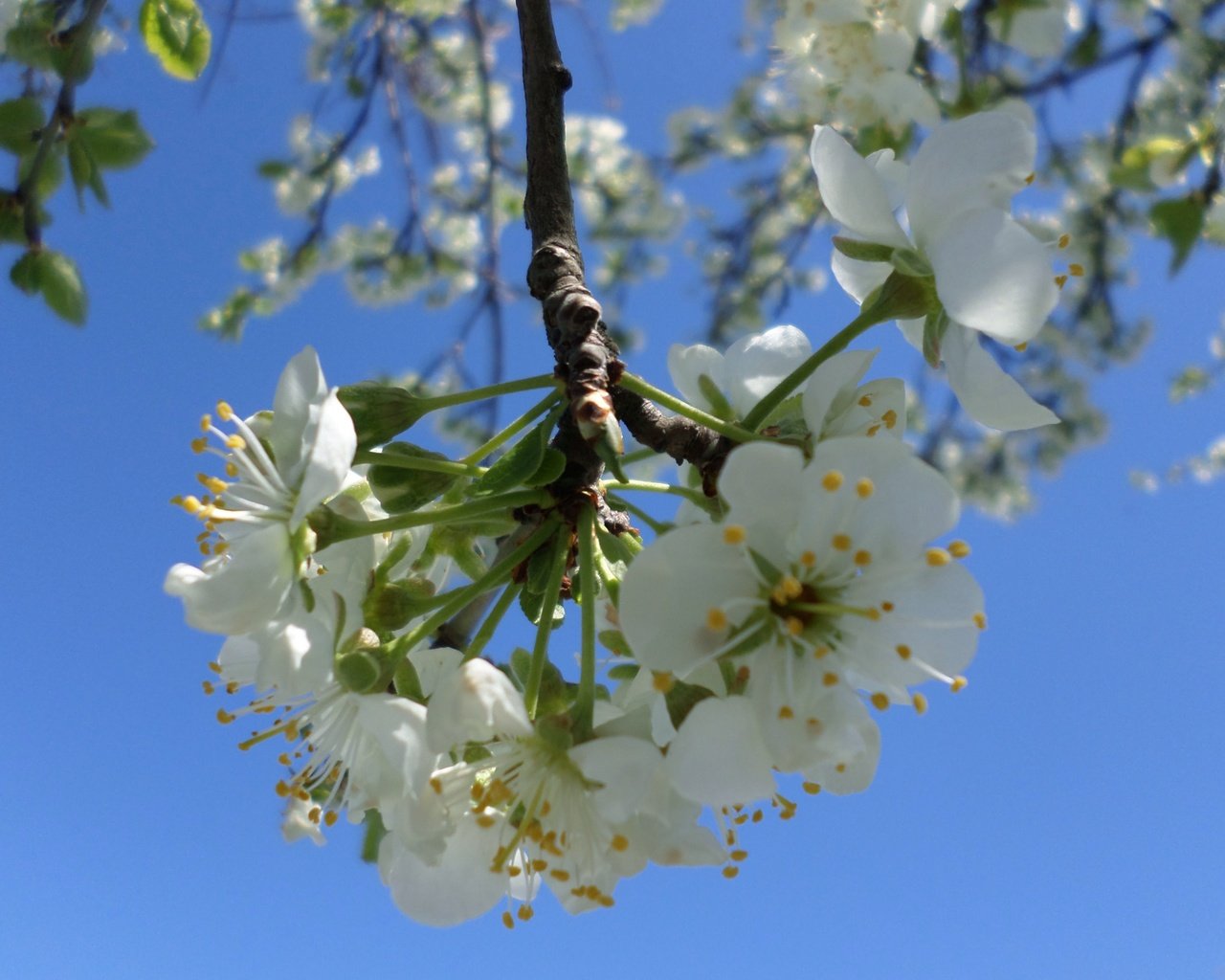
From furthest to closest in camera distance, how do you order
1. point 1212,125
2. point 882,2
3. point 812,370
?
point 882,2 < point 1212,125 < point 812,370

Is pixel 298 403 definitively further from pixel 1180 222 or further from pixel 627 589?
pixel 1180 222

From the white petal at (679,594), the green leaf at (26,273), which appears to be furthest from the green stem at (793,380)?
the green leaf at (26,273)

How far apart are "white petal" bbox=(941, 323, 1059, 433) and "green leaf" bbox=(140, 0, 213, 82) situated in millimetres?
1508

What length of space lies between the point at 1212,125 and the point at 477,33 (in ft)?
8.92

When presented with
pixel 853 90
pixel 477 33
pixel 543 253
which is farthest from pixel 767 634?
pixel 477 33

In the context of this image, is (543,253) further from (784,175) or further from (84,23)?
(784,175)

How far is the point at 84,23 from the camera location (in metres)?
1.77

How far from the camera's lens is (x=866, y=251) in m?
1.19

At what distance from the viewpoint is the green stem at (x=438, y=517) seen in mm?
1068

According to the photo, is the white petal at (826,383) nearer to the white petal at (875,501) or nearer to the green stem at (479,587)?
the white petal at (875,501)

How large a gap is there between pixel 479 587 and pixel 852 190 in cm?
64

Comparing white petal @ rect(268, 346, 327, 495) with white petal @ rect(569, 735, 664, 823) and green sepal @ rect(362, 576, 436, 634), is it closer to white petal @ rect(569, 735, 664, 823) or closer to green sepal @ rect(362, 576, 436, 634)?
green sepal @ rect(362, 576, 436, 634)

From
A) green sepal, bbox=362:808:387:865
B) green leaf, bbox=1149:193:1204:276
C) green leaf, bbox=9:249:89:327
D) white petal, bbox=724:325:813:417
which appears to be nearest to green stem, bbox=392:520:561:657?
white petal, bbox=724:325:813:417

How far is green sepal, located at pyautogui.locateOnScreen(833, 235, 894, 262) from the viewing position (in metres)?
1.18
